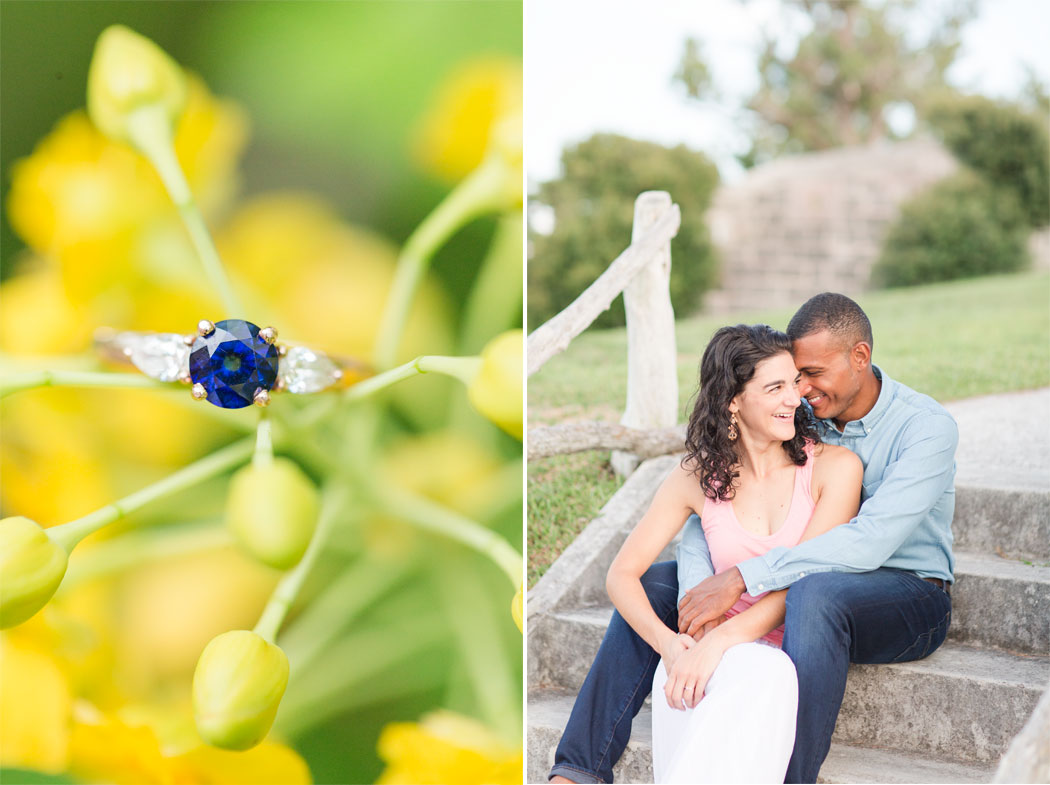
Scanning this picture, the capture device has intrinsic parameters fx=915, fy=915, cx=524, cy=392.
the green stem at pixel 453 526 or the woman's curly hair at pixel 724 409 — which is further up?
the woman's curly hair at pixel 724 409

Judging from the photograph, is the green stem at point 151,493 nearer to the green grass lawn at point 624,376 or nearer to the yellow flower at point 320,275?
the yellow flower at point 320,275

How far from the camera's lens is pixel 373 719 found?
83 centimetres

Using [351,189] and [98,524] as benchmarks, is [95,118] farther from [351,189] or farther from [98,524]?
[98,524]

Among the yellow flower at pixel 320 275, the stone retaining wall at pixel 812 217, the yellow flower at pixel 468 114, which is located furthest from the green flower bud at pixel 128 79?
the stone retaining wall at pixel 812 217

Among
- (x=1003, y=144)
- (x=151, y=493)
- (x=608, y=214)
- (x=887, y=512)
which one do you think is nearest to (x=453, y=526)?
(x=151, y=493)

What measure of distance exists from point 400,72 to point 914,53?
195 inches

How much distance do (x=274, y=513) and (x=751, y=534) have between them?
682mm

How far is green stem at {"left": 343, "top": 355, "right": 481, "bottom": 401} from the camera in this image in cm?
83

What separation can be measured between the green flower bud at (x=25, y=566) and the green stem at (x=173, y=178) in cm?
27

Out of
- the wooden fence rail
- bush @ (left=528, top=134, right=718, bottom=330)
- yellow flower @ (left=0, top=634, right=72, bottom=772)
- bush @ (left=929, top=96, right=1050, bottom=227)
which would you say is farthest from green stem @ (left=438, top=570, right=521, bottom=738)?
bush @ (left=929, top=96, right=1050, bottom=227)

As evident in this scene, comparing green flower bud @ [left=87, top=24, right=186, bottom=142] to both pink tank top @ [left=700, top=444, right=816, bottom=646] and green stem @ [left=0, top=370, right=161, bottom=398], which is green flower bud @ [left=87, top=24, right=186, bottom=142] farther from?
pink tank top @ [left=700, top=444, right=816, bottom=646]

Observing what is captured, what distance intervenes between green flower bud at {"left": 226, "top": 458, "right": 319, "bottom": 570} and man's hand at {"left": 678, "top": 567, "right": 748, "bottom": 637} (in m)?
0.58

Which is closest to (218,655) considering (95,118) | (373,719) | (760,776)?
(373,719)

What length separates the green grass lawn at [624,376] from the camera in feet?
5.24
